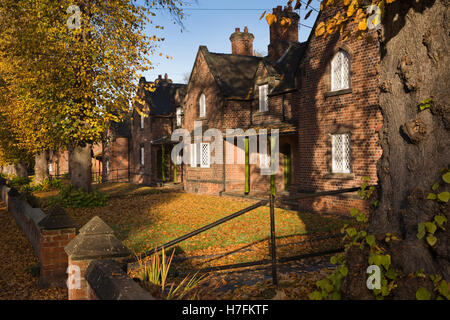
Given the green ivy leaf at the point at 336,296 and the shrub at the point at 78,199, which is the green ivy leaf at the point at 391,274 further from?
the shrub at the point at 78,199

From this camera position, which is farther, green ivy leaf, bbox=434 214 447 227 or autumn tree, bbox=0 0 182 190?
autumn tree, bbox=0 0 182 190

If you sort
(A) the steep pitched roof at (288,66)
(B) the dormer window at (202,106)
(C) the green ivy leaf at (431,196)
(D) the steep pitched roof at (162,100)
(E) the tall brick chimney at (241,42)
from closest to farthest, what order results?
(C) the green ivy leaf at (431,196), (A) the steep pitched roof at (288,66), (B) the dormer window at (202,106), (E) the tall brick chimney at (241,42), (D) the steep pitched roof at (162,100)

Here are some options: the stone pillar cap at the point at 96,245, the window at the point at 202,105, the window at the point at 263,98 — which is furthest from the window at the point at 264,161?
the stone pillar cap at the point at 96,245

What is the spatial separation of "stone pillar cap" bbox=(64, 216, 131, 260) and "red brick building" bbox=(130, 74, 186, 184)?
978 inches

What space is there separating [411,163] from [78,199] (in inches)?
601

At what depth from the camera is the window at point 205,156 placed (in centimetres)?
2345

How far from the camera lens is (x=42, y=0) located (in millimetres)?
13258

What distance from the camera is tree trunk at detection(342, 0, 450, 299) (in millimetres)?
3322

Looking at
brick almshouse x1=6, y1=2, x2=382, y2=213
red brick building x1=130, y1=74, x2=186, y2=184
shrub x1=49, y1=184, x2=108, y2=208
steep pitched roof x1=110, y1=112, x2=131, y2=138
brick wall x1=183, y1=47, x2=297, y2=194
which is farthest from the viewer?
steep pitched roof x1=110, y1=112, x2=131, y2=138

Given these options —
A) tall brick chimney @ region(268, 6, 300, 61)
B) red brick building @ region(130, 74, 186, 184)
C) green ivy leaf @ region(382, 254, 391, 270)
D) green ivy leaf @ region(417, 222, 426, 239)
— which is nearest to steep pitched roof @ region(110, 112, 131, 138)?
red brick building @ region(130, 74, 186, 184)

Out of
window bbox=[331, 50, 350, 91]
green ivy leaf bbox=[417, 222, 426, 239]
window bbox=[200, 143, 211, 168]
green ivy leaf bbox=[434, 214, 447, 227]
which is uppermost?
window bbox=[331, 50, 350, 91]

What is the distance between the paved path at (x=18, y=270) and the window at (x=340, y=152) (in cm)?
1061

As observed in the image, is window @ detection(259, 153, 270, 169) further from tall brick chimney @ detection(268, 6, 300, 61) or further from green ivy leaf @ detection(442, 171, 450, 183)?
green ivy leaf @ detection(442, 171, 450, 183)
